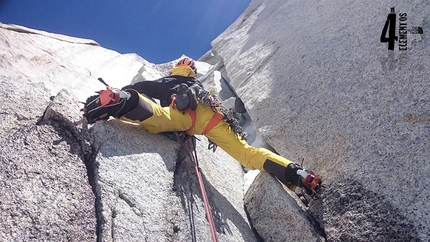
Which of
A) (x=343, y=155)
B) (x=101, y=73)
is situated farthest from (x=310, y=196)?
(x=101, y=73)

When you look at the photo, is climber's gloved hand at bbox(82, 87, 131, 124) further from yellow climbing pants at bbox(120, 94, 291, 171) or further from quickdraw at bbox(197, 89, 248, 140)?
quickdraw at bbox(197, 89, 248, 140)

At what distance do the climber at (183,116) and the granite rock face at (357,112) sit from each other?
52 centimetres

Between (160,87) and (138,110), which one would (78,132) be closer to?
(138,110)

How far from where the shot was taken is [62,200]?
3461mm

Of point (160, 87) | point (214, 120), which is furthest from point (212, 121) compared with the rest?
point (160, 87)

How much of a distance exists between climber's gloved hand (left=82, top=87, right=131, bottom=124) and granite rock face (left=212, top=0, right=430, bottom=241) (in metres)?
2.64

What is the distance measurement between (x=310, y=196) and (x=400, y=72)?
2.27m

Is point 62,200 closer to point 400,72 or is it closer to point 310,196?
point 310,196

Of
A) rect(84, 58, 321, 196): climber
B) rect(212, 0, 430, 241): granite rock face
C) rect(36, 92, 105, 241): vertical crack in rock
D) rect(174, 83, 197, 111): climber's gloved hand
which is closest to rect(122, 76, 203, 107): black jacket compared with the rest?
rect(84, 58, 321, 196): climber

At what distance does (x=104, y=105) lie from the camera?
4543 millimetres

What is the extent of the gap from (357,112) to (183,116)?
2.72 metres

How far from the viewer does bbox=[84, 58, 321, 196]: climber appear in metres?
4.65

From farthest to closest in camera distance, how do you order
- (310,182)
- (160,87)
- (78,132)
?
(160,87) → (310,182) → (78,132)

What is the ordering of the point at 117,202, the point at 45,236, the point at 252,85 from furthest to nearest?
Result: the point at 252,85 < the point at 117,202 < the point at 45,236
